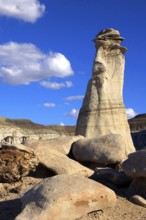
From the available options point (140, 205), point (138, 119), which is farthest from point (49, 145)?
point (138, 119)

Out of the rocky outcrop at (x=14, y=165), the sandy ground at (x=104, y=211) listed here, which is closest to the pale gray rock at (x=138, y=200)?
the sandy ground at (x=104, y=211)

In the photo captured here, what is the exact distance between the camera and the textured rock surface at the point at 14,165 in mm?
9211

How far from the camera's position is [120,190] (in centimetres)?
841

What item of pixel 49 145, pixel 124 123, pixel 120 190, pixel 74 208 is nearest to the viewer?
pixel 74 208

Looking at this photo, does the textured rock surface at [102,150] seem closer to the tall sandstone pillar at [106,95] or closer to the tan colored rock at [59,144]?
the tan colored rock at [59,144]

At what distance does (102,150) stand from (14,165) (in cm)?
259

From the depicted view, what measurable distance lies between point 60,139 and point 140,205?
192 inches

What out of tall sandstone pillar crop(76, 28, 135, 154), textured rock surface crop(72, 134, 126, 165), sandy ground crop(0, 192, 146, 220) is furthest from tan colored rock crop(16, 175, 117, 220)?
tall sandstone pillar crop(76, 28, 135, 154)

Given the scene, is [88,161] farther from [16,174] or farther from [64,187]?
→ [64,187]

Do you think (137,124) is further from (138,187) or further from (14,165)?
(138,187)

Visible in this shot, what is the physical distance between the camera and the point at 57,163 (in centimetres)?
990

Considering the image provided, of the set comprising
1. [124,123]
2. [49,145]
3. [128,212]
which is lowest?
[128,212]

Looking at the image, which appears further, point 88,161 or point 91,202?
point 88,161

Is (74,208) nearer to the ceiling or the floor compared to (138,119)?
nearer to the floor
